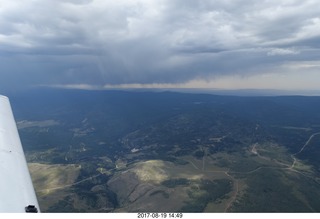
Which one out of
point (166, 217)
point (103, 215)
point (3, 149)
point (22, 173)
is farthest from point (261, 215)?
point (3, 149)

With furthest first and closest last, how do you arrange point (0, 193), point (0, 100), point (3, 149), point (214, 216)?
point (0, 100) → point (3, 149) → point (0, 193) → point (214, 216)

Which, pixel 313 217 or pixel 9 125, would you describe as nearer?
pixel 313 217

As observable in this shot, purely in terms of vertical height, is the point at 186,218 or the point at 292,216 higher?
the point at 186,218

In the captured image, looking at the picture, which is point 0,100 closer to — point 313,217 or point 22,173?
point 22,173

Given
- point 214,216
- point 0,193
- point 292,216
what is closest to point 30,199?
point 0,193

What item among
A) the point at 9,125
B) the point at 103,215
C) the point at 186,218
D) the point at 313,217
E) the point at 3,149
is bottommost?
the point at 313,217

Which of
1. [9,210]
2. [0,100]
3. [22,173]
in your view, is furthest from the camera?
[0,100]

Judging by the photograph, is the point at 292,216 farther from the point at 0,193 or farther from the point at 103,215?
the point at 0,193
